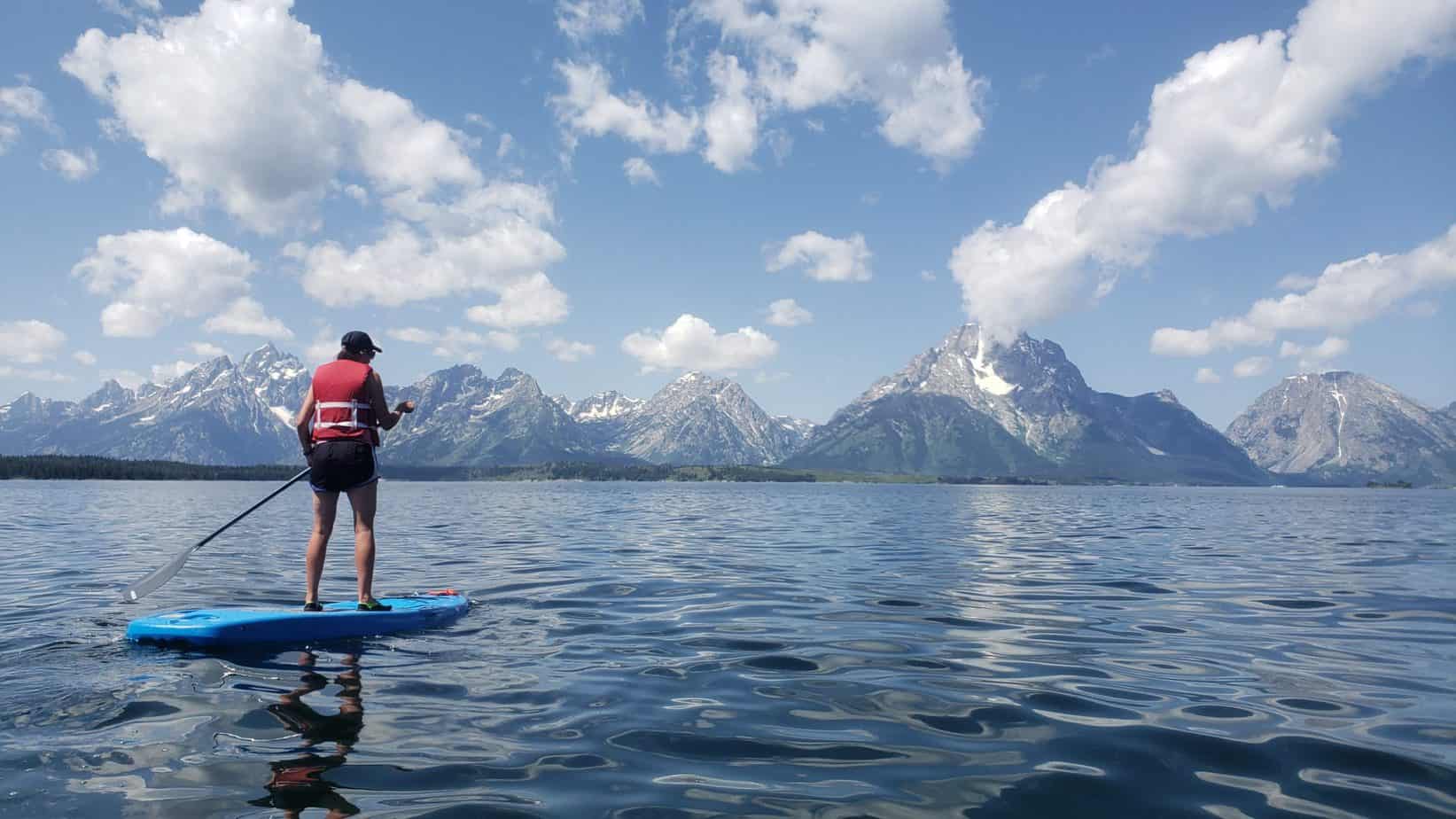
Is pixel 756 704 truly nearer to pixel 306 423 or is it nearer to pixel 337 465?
pixel 337 465

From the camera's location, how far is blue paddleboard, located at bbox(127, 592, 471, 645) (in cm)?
1093

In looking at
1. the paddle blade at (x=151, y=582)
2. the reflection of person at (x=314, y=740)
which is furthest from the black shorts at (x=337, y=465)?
the paddle blade at (x=151, y=582)

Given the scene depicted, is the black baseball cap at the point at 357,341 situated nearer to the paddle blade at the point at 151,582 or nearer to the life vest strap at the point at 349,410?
the life vest strap at the point at 349,410

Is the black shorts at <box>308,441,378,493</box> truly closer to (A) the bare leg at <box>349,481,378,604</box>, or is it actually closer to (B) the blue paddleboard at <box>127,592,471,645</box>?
(A) the bare leg at <box>349,481,378,604</box>

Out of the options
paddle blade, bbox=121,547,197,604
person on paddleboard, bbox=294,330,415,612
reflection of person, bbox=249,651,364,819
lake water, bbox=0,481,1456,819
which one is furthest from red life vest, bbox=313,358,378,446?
paddle blade, bbox=121,547,197,604

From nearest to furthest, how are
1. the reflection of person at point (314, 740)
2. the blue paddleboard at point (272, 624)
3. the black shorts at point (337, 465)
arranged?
the reflection of person at point (314, 740)
the blue paddleboard at point (272, 624)
the black shorts at point (337, 465)

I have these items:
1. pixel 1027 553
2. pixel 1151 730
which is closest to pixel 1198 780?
pixel 1151 730

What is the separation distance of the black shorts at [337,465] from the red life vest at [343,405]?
145 mm

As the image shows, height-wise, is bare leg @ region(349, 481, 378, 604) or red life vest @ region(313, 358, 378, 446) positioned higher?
red life vest @ region(313, 358, 378, 446)

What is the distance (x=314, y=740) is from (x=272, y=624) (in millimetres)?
4887

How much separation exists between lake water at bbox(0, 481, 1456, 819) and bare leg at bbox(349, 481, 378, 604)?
40.4 inches

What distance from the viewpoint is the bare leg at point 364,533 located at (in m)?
12.0

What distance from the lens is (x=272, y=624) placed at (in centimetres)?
1126

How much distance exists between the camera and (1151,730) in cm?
791
